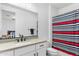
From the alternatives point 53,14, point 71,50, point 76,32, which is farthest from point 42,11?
point 71,50

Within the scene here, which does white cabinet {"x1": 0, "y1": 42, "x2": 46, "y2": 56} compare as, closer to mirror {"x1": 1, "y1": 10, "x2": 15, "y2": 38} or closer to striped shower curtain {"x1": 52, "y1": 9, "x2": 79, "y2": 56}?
mirror {"x1": 1, "y1": 10, "x2": 15, "y2": 38}

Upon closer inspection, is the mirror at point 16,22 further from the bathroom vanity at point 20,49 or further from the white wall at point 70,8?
the white wall at point 70,8

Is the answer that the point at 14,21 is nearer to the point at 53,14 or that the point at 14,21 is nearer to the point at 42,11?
the point at 42,11

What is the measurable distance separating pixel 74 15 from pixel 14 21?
5.47 feet

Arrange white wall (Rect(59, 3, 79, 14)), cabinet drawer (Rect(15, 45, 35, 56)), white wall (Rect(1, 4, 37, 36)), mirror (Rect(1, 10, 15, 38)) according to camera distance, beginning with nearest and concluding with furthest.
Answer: cabinet drawer (Rect(15, 45, 35, 56))
mirror (Rect(1, 10, 15, 38))
white wall (Rect(1, 4, 37, 36))
white wall (Rect(59, 3, 79, 14))

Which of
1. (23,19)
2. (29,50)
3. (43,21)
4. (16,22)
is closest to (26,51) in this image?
(29,50)

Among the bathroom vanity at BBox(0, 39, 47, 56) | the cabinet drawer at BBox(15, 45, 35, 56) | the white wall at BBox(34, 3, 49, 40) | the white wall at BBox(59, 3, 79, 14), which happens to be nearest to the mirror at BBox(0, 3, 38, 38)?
the white wall at BBox(34, 3, 49, 40)

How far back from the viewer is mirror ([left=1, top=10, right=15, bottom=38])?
6.78ft

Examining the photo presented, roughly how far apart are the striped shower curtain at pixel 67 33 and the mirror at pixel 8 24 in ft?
5.21

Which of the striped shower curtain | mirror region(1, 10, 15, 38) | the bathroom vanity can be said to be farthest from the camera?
the striped shower curtain

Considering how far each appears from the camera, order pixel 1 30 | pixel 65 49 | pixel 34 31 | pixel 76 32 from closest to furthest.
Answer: pixel 1 30 → pixel 76 32 → pixel 65 49 → pixel 34 31

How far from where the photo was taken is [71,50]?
2656mm

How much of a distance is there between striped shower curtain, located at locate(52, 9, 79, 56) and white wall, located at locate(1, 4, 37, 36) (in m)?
0.83

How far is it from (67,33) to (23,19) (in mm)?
1406
